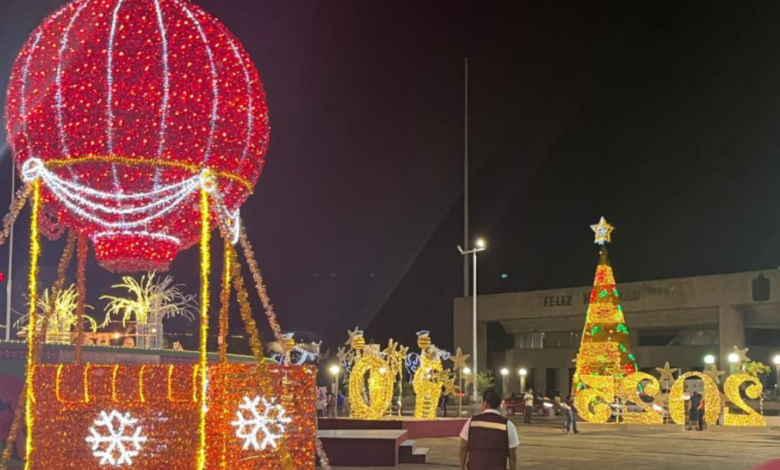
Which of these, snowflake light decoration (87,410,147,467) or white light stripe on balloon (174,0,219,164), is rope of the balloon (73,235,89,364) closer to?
snowflake light decoration (87,410,147,467)

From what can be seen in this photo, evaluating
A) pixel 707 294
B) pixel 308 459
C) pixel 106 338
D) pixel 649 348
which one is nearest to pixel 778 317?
pixel 707 294

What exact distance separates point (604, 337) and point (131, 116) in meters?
24.4

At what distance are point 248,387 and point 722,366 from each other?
3710 centimetres

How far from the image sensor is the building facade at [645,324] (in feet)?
138

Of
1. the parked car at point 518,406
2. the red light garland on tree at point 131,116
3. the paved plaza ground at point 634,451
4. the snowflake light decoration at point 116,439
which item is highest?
the red light garland on tree at point 131,116

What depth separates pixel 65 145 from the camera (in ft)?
26.7

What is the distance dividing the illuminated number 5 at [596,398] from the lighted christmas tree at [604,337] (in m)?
0.20

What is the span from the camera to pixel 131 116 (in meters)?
7.97

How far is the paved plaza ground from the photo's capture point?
15930 millimetres

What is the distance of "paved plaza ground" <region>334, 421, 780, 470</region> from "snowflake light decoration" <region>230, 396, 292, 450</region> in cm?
570

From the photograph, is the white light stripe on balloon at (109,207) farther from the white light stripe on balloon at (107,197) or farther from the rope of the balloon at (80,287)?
the rope of the balloon at (80,287)

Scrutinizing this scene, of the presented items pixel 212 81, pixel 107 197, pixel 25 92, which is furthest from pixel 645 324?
pixel 25 92

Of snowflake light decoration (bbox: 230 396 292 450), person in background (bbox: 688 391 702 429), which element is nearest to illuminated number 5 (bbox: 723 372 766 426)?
person in background (bbox: 688 391 702 429)

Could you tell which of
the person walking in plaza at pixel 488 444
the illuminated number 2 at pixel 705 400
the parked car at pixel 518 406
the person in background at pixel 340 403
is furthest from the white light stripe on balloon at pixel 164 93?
the parked car at pixel 518 406
